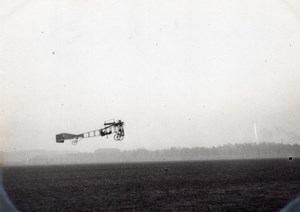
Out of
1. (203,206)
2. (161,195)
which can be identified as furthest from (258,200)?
(161,195)

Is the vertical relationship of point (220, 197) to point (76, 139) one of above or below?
below

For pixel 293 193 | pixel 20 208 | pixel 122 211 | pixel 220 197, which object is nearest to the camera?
pixel 122 211

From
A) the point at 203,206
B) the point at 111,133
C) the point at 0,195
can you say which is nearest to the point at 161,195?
the point at 203,206

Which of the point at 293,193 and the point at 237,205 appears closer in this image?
the point at 237,205

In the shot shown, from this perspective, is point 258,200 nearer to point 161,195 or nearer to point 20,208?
point 161,195

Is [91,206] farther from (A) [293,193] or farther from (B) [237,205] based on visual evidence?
(A) [293,193]

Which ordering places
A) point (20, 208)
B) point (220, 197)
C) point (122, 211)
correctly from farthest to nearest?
point (220, 197), point (20, 208), point (122, 211)

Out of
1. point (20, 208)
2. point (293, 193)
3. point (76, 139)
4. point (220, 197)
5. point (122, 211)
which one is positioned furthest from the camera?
point (293, 193)

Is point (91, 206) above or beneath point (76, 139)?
beneath

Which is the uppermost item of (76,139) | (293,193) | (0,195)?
(76,139)
